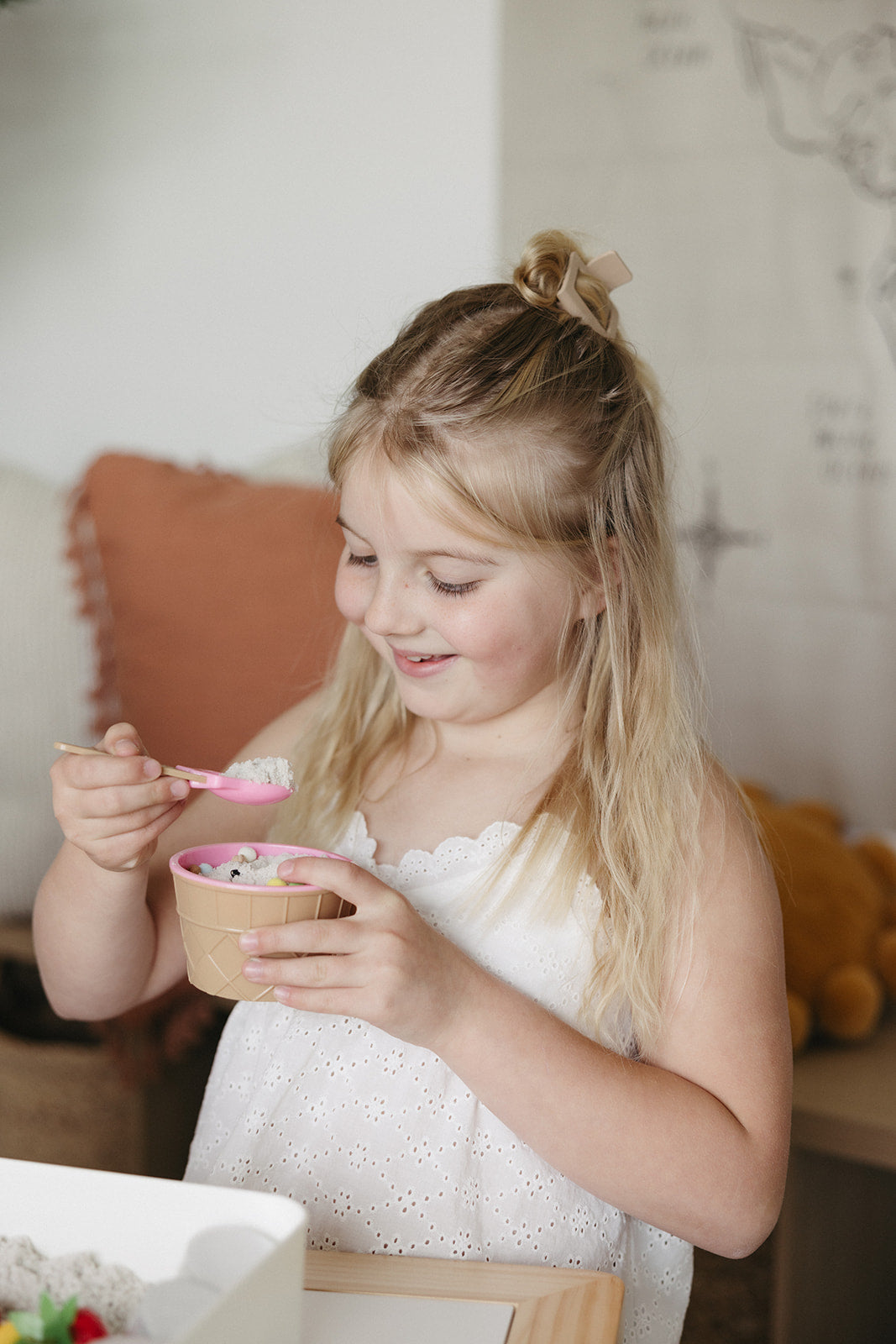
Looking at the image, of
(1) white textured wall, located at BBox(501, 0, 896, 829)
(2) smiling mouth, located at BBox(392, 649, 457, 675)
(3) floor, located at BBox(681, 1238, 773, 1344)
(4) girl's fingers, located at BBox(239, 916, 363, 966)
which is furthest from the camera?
(1) white textured wall, located at BBox(501, 0, 896, 829)

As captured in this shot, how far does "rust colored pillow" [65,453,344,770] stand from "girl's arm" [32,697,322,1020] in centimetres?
31

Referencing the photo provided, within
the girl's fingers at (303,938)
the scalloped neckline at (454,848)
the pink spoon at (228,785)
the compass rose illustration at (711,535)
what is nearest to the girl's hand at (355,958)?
the girl's fingers at (303,938)

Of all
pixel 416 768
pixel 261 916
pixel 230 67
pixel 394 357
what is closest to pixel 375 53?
pixel 230 67

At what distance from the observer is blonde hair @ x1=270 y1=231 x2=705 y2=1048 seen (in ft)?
3.04

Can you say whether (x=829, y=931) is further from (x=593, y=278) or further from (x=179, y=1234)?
(x=179, y=1234)

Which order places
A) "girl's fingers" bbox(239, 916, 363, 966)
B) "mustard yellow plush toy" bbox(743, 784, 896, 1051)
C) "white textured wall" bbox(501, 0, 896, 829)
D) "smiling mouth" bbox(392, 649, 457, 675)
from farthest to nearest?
1. "white textured wall" bbox(501, 0, 896, 829)
2. "mustard yellow plush toy" bbox(743, 784, 896, 1051)
3. "smiling mouth" bbox(392, 649, 457, 675)
4. "girl's fingers" bbox(239, 916, 363, 966)

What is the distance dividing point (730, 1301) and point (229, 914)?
1.51 metres

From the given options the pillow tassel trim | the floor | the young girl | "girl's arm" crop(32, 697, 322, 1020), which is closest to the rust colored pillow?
the pillow tassel trim

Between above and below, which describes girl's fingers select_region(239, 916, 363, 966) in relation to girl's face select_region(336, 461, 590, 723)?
below

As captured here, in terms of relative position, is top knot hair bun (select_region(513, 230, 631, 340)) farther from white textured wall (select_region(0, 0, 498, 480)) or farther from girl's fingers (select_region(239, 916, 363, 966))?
white textured wall (select_region(0, 0, 498, 480))

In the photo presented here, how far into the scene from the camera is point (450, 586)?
0.93m

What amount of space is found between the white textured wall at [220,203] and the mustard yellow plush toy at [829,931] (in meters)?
0.98

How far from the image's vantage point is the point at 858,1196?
5.14 ft

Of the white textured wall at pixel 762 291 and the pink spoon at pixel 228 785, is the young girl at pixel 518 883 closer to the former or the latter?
the pink spoon at pixel 228 785
